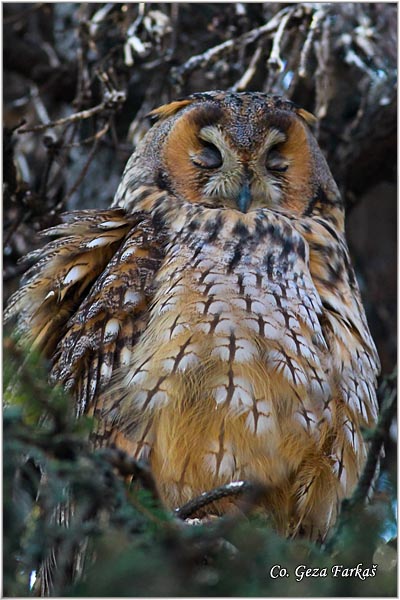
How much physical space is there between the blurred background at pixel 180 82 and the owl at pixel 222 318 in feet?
1.81

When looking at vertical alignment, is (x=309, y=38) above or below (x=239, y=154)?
above

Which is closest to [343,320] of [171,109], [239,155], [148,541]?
[239,155]

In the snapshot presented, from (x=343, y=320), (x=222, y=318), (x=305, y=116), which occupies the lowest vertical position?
(x=343, y=320)

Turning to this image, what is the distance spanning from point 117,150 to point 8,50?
784mm

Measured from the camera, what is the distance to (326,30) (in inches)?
121

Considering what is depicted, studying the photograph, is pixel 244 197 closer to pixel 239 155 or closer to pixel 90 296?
pixel 239 155

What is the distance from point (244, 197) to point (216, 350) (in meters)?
0.53

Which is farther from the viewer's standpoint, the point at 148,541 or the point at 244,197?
the point at 244,197

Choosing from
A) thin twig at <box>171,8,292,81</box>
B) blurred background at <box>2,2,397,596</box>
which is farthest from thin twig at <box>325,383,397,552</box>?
thin twig at <box>171,8,292,81</box>

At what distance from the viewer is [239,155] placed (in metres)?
2.28

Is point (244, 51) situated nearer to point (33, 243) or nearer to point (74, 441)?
point (33, 243)

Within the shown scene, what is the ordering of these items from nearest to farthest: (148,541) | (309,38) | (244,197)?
(148,541), (244,197), (309,38)

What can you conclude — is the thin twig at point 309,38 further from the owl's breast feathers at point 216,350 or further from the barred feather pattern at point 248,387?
the barred feather pattern at point 248,387

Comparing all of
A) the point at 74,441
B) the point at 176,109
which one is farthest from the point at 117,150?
the point at 74,441
